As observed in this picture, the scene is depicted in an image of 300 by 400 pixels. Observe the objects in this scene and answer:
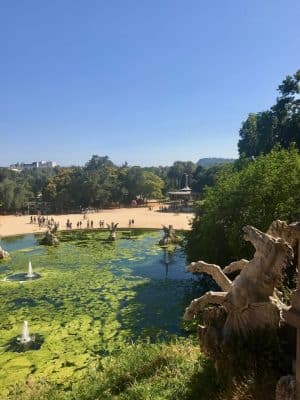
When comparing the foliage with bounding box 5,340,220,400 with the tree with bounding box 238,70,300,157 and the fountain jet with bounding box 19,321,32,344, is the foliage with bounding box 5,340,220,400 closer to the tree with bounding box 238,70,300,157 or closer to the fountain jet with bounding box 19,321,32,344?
the fountain jet with bounding box 19,321,32,344

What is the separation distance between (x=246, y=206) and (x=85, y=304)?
8865 millimetres

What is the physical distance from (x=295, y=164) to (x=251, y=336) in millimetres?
12736

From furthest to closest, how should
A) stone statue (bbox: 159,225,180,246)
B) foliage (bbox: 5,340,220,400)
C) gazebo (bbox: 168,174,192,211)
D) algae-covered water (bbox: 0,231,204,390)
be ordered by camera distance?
gazebo (bbox: 168,174,192,211) < stone statue (bbox: 159,225,180,246) < algae-covered water (bbox: 0,231,204,390) < foliage (bbox: 5,340,220,400)

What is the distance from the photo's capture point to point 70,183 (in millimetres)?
66875

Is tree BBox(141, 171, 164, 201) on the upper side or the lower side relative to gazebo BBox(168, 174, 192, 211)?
upper

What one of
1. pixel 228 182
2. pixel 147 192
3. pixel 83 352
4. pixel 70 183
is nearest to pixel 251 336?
pixel 83 352

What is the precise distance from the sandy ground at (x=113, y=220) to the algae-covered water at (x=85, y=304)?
574 inches

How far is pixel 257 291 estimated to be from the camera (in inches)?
303

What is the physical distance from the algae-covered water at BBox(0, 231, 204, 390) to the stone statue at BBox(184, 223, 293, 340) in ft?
22.4

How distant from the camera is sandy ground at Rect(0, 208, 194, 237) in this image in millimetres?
48938

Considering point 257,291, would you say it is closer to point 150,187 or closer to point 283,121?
point 283,121

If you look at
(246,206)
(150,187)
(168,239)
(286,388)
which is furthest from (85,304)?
(150,187)

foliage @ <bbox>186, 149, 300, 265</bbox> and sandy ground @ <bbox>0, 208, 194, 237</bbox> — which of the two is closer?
foliage @ <bbox>186, 149, 300, 265</bbox>

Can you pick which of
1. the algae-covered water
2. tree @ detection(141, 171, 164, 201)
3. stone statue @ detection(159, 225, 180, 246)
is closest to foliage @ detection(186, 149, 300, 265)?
the algae-covered water
